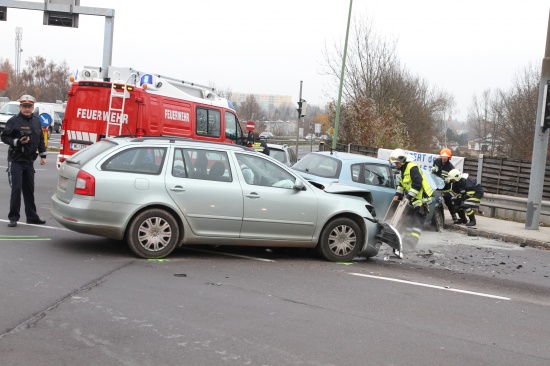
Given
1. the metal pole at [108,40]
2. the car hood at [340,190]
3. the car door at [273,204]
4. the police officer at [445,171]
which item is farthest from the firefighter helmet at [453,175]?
the metal pole at [108,40]

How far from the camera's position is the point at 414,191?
10.3 m

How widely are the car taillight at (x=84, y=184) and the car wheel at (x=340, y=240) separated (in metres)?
3.11

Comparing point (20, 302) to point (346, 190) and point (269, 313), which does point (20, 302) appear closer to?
point (269, 313)

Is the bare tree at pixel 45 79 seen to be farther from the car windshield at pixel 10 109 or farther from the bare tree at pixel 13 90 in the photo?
the car windshield at pixel 10 109

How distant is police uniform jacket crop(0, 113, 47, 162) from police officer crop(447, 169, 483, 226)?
29.2ft

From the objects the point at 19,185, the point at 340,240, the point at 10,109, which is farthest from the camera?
the point at 10,109

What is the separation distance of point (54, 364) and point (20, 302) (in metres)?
1.53

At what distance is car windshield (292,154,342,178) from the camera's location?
11953 mm

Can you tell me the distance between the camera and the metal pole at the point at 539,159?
14.5 meters

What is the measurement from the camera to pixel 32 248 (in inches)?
316

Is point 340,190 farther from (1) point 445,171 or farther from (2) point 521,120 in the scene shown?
(2) point 521,120

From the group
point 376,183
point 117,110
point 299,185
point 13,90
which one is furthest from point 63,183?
point 13,90

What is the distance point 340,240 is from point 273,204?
113cm

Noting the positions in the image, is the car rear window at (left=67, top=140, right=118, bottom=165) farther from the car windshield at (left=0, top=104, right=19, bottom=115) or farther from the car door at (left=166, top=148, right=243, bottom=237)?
the car windshield at (left=0, top=104, right=19, bottom=115)
